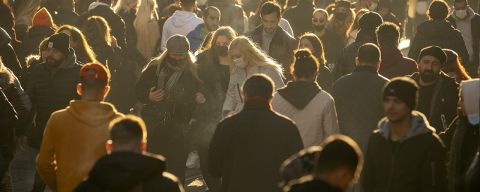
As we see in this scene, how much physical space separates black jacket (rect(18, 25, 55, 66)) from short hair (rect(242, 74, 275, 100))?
750 cm

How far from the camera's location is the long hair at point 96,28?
49.0 feet

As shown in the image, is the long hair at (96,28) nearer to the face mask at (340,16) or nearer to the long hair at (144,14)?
the long hair at (144,14)

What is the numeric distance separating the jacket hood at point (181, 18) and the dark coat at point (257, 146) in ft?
27.9

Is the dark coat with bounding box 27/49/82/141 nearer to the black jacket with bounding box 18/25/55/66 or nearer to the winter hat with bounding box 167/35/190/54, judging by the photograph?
the winter hat with bounding box 167/35/190/54

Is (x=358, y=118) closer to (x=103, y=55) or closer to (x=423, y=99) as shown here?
(x=423, y=99)

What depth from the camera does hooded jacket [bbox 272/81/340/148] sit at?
32.7 feet

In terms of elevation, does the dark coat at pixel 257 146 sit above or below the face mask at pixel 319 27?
above

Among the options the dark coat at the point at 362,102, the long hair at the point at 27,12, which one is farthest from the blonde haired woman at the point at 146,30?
the dark coat at the point at 362,102

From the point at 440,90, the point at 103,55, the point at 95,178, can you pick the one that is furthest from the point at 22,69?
the point at 95,178

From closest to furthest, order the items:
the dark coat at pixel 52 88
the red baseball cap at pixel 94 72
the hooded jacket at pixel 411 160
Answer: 1. the hooded jacket at pixel 411 160
2. the red baseball cap at pixel 94 72
3. the dark coat at pixel 52 88

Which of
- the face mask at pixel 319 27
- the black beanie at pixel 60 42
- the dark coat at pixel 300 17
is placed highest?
the black beanie at pixel 60 42

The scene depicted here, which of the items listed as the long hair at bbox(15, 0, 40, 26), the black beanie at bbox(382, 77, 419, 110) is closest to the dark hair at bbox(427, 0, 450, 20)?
the long hair at bbox(15, 0, 40, 26)

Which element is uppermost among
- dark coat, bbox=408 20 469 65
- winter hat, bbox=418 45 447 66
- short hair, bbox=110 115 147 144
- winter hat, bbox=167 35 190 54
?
short hair, bbox=110 115 147 144

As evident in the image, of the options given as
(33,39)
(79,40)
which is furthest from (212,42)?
(33,39)
